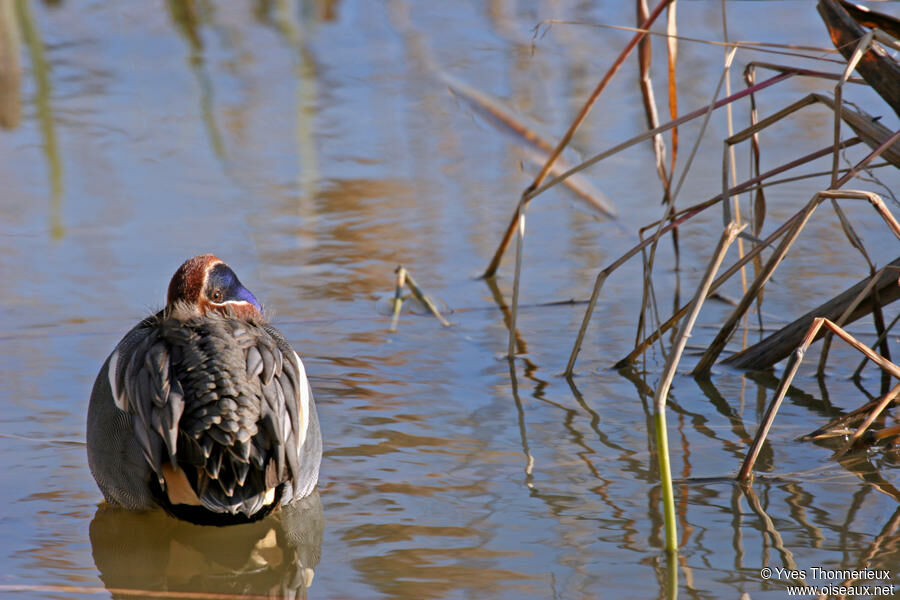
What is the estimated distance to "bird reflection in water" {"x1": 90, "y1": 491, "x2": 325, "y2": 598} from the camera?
3.11m

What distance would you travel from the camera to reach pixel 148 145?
7305 mm

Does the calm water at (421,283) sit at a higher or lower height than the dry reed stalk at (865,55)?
lower

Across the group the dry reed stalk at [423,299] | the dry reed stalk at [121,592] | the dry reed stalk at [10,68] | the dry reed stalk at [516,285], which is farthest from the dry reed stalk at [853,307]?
the dry reed stalk at [10,68]

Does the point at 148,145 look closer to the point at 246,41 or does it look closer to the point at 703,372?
the point at 246,41

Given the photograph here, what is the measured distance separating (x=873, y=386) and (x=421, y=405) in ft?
5.16

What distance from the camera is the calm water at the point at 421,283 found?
10.6 ft

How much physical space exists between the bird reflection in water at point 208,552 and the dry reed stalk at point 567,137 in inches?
63.5

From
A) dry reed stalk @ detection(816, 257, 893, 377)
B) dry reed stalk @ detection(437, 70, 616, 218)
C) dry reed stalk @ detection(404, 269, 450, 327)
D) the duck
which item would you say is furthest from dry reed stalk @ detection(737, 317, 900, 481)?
dry reed stalk @ detection(437, 70, 616, 218)

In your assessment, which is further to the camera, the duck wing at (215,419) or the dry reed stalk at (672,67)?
the dry reed stalk at (672,67)

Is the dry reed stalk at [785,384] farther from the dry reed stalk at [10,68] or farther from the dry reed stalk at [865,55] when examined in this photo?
the dry reed stalk at [10,68]

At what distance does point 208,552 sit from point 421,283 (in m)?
2.27

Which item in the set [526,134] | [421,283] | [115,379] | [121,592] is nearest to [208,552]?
[121,592]

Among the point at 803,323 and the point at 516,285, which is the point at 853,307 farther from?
the point at 516,285

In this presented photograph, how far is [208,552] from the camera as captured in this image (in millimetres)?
3318
